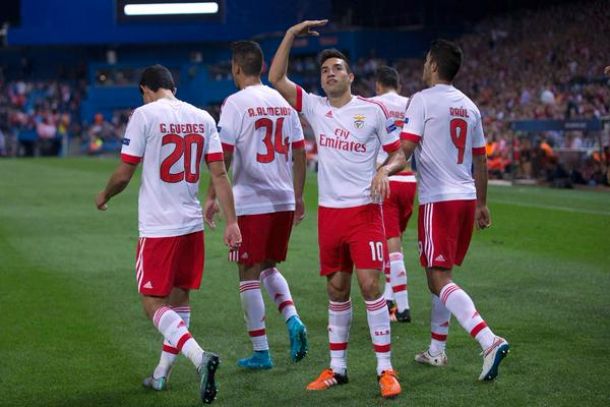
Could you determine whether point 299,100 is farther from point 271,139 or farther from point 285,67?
point 271,139

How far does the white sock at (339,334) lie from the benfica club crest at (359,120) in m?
1.23

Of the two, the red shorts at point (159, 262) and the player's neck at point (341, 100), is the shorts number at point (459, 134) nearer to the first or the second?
the player's neck at point (341, 100)

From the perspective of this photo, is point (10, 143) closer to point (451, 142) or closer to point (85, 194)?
point (85, 194)

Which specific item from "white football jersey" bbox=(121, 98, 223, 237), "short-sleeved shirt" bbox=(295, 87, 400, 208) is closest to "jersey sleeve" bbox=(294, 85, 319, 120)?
"short-sleeved shirt" bbox=(295, 87, 400, 208)

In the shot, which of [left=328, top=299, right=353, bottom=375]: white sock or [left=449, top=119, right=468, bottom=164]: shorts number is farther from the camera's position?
[left=449, top=119, right=468, bottom=164]: shorts number

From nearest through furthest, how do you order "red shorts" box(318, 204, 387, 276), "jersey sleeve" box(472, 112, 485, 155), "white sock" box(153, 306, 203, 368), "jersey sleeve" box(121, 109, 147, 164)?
"white sock" box(153, 306, 203, 368) → "jersey sleeve" box(121, 109, 147, 164) → "red shorts" box(318, 204, 387, 276) → "jersey sleeve" box(472, 112, 485, 155)

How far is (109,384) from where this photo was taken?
7344 mm

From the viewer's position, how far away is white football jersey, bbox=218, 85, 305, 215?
773cm

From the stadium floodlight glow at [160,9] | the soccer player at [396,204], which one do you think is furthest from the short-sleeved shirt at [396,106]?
the stadium floodlight glow at [160,9]

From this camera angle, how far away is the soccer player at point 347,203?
707cm

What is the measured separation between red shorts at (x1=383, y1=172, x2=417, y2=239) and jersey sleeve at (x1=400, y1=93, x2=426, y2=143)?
208 cm

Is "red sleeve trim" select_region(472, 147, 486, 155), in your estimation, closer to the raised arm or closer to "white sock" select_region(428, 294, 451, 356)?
"white sock" select_region(428, 294, 451, 356)

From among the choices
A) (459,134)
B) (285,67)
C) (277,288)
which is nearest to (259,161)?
(285,67)

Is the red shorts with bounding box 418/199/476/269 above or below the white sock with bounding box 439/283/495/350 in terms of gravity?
above
